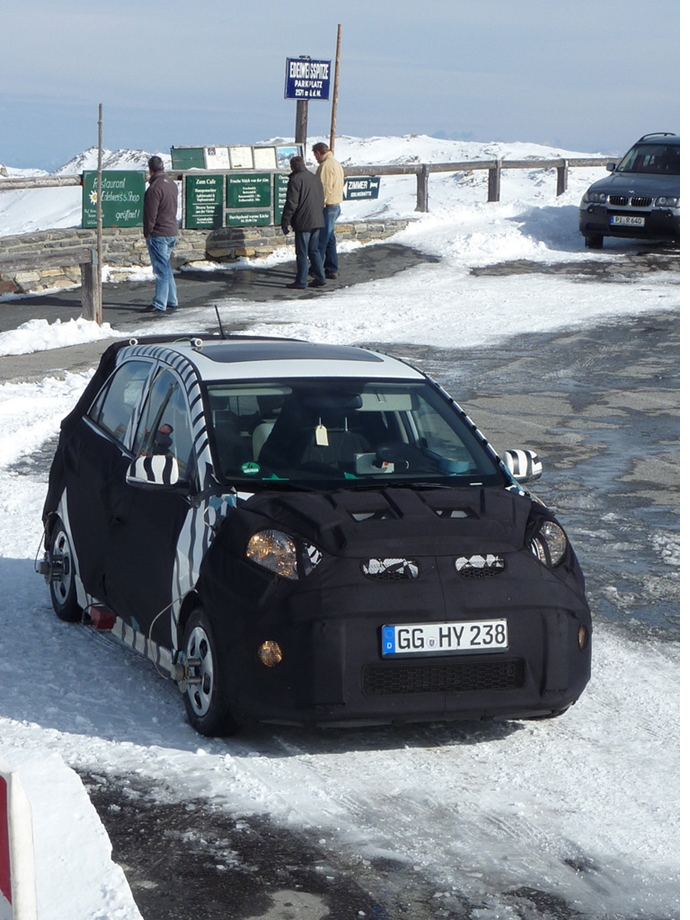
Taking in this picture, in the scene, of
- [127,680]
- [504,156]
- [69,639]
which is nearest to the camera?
[127,680]

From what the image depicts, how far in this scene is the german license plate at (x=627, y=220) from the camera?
78.8 ft

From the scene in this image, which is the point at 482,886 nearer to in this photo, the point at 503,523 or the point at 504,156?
the point at 503,523

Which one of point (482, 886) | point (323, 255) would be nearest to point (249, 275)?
point (323, 255)

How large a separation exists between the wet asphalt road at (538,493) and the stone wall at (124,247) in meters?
0.87

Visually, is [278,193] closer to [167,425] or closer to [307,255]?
[307,255]

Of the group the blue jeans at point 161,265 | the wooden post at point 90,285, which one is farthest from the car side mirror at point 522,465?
the blue jeans at point 161,265

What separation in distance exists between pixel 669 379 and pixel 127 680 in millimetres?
9978

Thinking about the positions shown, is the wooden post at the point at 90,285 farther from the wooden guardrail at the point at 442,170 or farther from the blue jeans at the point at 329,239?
the wooden guardrail at the point at 442,170

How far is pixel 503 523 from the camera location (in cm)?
544

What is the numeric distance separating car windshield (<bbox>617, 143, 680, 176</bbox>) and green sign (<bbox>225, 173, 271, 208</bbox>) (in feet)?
21.5

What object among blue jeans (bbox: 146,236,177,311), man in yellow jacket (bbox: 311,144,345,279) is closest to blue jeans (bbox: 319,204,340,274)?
man in yellow jacket (bbox: 311,144,345,279)

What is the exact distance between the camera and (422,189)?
2783 cm

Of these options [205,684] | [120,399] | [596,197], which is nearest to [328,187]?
[596,197]

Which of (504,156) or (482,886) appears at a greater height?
(504,156)
